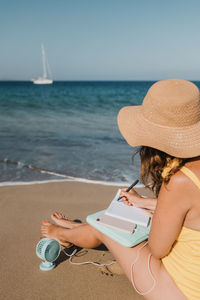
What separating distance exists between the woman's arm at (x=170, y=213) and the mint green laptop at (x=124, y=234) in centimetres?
Answer: 22

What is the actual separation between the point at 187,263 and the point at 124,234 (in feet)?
1.60

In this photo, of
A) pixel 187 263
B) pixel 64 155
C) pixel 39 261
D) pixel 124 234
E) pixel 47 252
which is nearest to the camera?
pixel 187 263

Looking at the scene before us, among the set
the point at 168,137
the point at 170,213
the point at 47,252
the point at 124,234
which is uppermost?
the point at 168,137

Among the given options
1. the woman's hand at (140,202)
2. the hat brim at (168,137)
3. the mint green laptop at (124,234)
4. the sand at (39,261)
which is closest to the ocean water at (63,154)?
the sand at (39,261)

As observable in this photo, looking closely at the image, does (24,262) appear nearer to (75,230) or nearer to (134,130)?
(75,230)

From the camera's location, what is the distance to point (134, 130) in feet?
5.92

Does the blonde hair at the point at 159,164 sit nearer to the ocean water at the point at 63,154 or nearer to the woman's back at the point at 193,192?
A: the woman's back at the point at 193,192

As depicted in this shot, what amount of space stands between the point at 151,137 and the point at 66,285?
149 cm

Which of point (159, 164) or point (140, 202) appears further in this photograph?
point (140, 202)

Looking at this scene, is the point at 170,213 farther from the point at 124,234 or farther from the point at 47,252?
the point at 47,252

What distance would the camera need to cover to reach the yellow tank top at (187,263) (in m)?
1.67

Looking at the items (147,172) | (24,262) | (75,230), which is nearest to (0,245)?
(24,262)

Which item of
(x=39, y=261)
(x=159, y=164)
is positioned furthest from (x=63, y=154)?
(x=159, y=164)

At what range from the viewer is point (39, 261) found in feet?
8.79
